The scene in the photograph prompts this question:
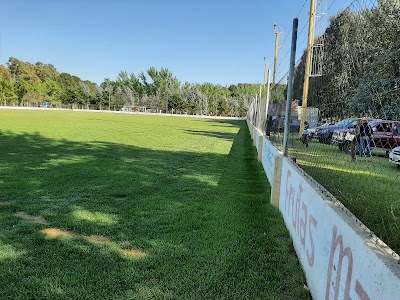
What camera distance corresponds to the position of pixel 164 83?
108 meters

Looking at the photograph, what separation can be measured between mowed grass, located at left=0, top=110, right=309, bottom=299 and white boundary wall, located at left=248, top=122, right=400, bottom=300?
0.30 m

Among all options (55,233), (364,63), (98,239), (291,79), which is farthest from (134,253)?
(291,79)

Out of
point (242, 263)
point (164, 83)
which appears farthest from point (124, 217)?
point (164, 83)

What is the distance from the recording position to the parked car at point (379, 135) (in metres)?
3.43

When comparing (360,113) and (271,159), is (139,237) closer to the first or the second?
(360,113)

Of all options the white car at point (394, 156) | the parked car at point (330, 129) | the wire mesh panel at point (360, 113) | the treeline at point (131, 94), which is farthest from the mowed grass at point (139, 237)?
the treeline at point (131, 94)

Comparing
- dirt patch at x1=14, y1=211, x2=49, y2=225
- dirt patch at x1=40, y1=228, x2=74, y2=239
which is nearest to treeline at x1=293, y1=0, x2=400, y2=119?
dirt patch at x1=40, y1=228, x2=74, y2=239

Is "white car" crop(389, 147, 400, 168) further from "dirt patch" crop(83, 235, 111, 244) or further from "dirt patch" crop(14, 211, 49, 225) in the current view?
"dirt patch" crop(14, 211, 49, 225)

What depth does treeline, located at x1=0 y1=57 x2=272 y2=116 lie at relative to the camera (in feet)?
313

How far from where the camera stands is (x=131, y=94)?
335 feet

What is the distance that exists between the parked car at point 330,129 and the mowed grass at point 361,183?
0.32 feet

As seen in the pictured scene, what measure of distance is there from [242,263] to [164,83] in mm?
106507

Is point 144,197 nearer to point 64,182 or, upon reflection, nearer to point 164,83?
point 64,182

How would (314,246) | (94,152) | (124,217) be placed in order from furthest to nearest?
(94,152) → (124,217) → (314,246)
